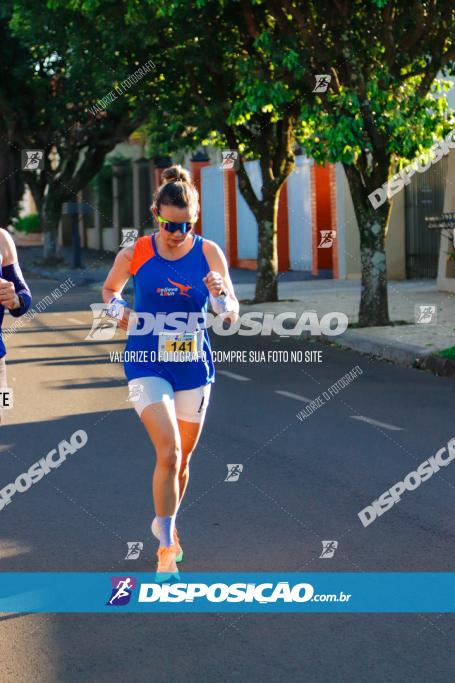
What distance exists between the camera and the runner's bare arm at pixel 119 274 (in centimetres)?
605

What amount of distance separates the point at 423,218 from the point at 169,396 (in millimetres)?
22830

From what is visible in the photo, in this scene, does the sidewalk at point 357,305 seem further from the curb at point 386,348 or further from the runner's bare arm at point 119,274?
the runner's bare arm at point 119,274

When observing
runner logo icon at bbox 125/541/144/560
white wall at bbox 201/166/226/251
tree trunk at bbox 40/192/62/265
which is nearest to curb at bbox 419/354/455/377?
runner logo icon at bbox 125/541/144/560

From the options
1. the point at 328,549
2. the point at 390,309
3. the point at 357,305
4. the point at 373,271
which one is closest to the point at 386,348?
the point at 373,271

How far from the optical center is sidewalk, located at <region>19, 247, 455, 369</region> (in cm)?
1562

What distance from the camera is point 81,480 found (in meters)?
8.33

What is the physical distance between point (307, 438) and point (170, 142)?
44.4ft

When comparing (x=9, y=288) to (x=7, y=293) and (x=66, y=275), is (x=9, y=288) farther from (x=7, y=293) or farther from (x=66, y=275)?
(x=66, y=275)

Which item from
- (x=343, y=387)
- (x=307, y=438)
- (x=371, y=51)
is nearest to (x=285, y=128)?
(x=371, y=51)

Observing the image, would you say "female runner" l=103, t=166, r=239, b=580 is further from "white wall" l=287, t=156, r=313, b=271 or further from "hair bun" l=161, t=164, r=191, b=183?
"white wall" l=287, t=156, r=313, b=271

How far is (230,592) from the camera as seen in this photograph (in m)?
5.72

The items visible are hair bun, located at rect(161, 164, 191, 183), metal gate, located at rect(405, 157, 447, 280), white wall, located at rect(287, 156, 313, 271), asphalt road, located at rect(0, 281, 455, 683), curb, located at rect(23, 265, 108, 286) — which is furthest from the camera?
curb, located at rect(23, 265, 108, 286)

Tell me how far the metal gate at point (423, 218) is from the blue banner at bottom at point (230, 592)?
21794mm

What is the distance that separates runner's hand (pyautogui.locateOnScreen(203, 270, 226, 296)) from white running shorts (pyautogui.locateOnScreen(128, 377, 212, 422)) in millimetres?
583
